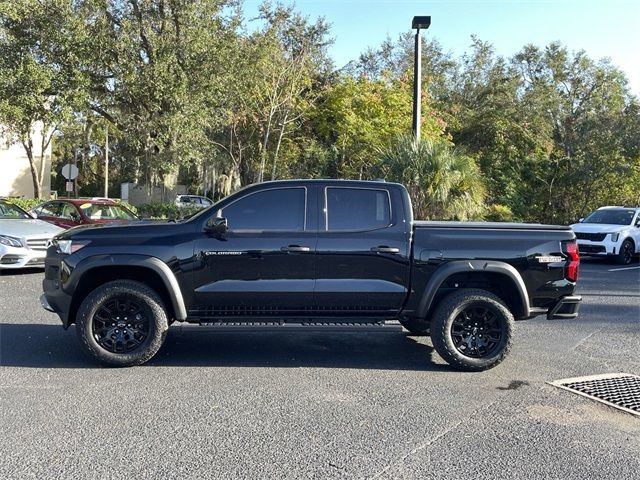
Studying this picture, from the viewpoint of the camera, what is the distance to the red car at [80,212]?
14.6 m

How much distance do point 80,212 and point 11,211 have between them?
4.80ft

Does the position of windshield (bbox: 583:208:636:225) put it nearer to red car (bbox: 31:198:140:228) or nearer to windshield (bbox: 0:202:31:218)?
red car (bbox: 31:198:140:228)

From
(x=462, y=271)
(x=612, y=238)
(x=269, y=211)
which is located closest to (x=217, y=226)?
(x=269, y=211)

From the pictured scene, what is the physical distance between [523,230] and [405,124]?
2097cm

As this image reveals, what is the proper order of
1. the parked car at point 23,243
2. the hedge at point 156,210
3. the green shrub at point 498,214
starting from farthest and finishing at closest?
A: the green shrub at point 498,214 < the hedge at point 156,210 < the parked car at point 23,243

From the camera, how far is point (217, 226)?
6.03 m

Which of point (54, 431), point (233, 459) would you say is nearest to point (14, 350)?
point (54, 431)

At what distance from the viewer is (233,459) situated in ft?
13.2

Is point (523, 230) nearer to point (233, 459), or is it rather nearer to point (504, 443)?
point (504, 443)

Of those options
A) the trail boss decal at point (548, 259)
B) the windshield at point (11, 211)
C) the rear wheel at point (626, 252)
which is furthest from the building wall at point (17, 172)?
the trail boss decal at point (548, 259)

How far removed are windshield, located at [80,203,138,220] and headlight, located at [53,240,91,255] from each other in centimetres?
880

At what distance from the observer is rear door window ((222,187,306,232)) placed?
20.3 ft

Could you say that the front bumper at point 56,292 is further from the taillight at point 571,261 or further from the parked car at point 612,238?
the parked car at point 612,238

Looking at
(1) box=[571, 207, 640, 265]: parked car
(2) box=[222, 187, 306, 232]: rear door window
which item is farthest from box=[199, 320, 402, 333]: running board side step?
(1) box=[571, 207, 640, 265]: parked car
